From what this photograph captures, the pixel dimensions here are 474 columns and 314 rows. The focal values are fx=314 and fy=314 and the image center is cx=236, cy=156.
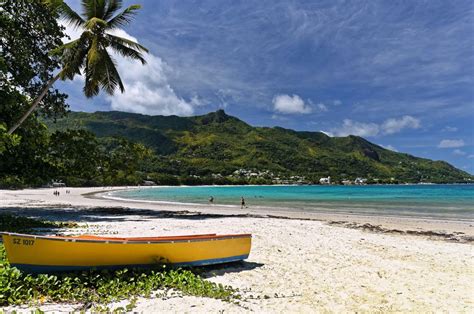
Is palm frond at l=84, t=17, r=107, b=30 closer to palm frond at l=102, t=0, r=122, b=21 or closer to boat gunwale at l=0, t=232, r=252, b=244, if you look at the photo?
palm frond at l=102, t=0, r=122, b=21

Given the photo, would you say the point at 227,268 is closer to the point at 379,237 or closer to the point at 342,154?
the point at 379,237

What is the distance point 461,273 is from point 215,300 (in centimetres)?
684

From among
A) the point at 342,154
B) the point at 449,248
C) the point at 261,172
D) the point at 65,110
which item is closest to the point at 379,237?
the point at 449,248

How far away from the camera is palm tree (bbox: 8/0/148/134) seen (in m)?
15.0

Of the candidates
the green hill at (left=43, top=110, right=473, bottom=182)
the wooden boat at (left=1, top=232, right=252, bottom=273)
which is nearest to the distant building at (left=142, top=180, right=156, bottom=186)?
the green hill at (left=43, top=110, right=473, bottom=182)

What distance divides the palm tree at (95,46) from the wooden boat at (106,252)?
430 inches

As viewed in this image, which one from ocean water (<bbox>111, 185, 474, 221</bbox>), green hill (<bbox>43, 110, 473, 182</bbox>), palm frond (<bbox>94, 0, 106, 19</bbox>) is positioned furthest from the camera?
green hill (<bbox>43, 110, 473, 182</bbox>)

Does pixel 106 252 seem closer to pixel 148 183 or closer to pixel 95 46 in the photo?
pixel 95 46

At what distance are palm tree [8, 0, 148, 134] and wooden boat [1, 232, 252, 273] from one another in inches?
430

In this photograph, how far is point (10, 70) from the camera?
14.4 metres

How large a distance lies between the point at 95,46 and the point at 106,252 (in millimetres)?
12021

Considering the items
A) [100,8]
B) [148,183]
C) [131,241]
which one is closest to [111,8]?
[100,8]

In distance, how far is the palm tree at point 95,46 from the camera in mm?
14977

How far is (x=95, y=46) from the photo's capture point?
14.9 m
